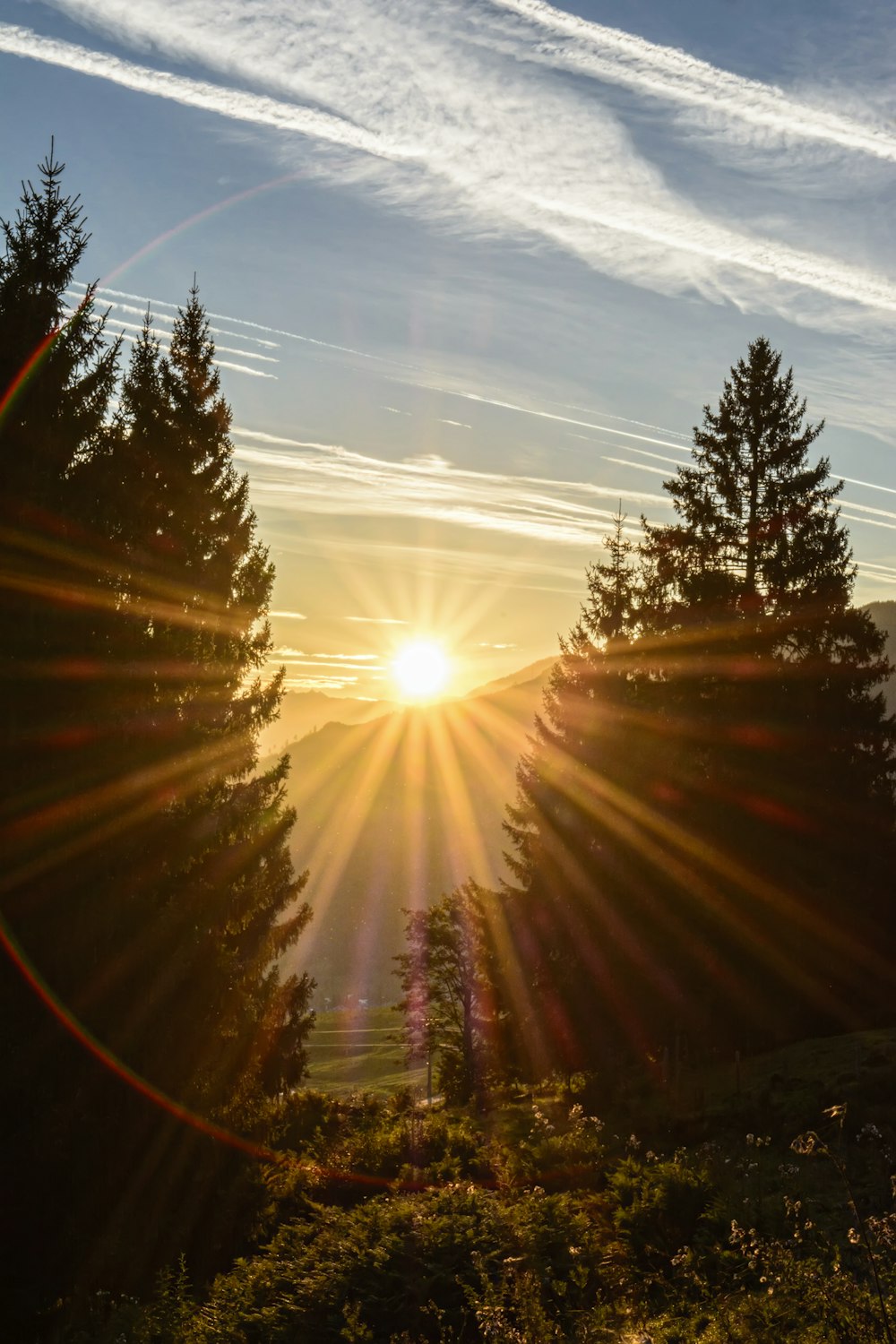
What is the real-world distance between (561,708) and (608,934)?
799 cm

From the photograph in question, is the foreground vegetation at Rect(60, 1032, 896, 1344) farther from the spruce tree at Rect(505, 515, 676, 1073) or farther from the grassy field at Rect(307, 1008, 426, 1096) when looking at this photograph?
the grassy field at Rect(307, 1008, 426, 1096)

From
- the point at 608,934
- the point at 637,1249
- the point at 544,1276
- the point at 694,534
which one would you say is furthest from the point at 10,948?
the point at 694,534

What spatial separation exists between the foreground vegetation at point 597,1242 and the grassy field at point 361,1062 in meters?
27.0

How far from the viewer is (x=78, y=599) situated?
14.7 metres

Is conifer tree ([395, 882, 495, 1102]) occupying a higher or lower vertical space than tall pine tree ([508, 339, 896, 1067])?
lower

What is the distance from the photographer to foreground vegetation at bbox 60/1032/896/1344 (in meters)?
8.66

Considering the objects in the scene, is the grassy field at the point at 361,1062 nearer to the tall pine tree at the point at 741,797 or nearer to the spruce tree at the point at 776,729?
the tall pine tree at the point at 741,797

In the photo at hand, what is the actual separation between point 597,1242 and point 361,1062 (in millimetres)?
77843

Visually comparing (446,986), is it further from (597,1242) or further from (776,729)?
(597,1242)

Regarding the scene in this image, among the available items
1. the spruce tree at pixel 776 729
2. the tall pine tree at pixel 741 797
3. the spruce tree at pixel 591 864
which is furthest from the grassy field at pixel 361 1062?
the spruce tree at pixel 776 729

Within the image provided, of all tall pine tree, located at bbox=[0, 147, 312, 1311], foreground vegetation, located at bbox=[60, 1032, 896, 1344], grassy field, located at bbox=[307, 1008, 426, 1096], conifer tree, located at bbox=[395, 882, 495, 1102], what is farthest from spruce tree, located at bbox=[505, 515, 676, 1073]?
grassy field, located at bbox=[307, 1008, 426, 1096]

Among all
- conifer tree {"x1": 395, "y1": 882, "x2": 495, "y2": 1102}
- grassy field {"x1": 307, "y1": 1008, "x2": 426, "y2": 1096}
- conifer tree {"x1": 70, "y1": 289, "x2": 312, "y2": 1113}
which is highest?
conifer tree {"x1": 70, "y1": 289, "x2": 312, "y2": 1113}

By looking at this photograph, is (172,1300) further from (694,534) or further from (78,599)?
(694,534)

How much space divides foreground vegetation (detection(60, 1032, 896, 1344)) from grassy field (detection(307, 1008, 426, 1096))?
88.5ft
